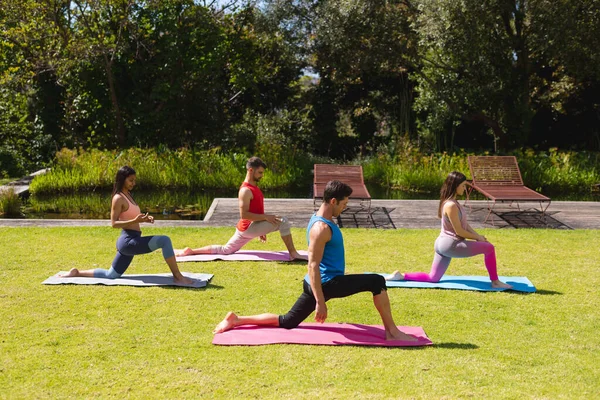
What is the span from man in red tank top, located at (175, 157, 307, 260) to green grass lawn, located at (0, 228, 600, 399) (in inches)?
13.7

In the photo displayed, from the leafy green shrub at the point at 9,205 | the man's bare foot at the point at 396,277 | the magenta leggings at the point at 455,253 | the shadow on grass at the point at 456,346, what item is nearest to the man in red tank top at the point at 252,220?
the man's bare foot at the point at 396,277

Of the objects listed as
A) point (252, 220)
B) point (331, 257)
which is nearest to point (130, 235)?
point (252, 220)

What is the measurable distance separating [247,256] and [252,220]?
627mm

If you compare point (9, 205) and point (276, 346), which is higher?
point (9, 205)

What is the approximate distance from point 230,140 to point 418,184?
21.5 feet

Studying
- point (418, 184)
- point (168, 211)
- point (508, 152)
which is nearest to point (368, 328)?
point (168, 211)

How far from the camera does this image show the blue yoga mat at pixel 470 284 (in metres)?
7.76

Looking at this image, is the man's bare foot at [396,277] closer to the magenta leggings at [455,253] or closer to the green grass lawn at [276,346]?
the magenta leggings at [455,253]

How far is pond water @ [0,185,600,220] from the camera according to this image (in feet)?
45.6

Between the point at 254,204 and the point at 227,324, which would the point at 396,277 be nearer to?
the point at 254,204

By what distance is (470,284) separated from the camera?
A: 312 inches

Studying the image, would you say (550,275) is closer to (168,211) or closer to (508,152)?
(168,211)

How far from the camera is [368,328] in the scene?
633 cm

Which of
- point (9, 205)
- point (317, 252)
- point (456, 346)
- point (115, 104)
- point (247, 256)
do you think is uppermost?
point (115, 104)
